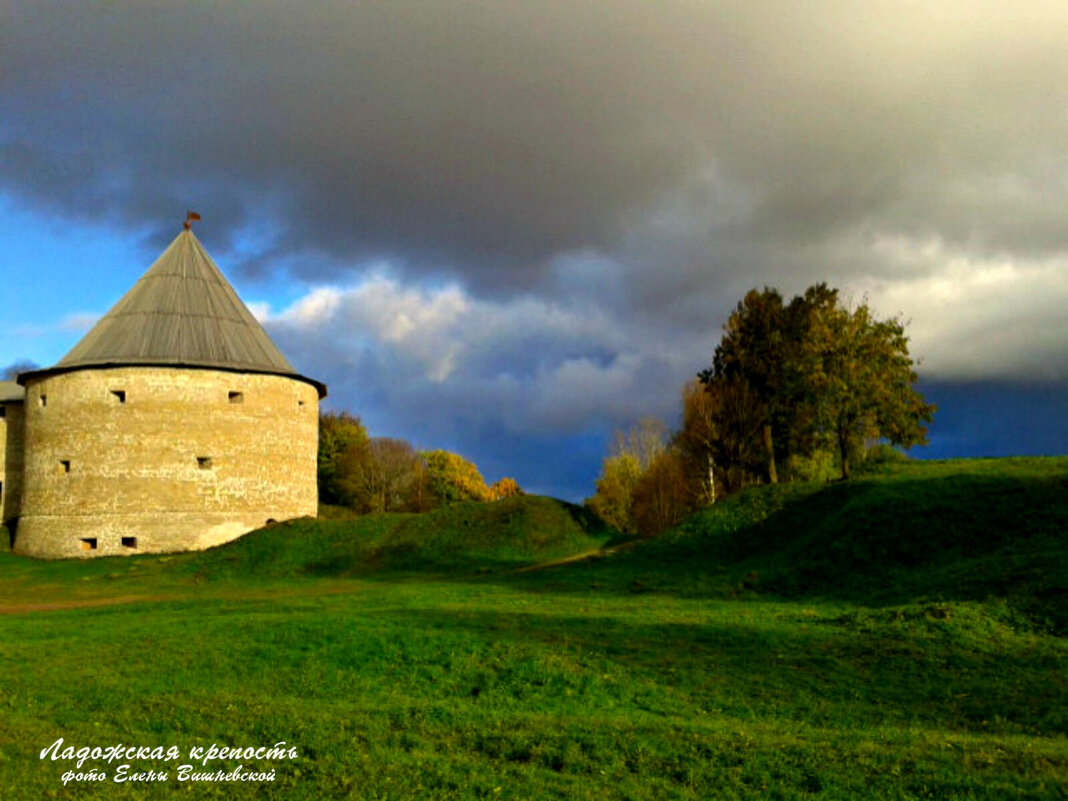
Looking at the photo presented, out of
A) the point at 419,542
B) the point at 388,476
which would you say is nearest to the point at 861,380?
the point at 419,542

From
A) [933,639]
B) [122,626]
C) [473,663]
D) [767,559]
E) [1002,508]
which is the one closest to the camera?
[473,663]

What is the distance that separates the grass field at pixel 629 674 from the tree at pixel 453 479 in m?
51.0

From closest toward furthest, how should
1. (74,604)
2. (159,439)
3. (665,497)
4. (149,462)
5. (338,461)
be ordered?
1. (74,604)
2. (149,462)
3. (159,439)
4. (665,497)
5. (338,461)

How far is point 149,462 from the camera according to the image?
121ft

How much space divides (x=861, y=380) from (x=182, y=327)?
28.6 metres

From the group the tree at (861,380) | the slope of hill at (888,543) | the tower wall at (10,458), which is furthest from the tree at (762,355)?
the tower wall at (10,458)

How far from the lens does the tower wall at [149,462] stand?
36750 millimetres

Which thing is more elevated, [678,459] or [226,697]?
[678,459]

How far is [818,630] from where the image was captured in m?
15.0

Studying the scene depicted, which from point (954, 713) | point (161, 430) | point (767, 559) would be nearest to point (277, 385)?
point (161, 430)

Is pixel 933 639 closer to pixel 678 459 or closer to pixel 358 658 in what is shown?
pixel 358 658

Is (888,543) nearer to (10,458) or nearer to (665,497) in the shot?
(665,497)

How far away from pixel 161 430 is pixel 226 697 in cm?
2916

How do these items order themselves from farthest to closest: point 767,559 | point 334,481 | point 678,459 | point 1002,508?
1. point 334,481
2. point 678,459
3. point 767,559
4. point 1002,508
